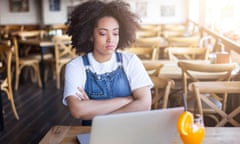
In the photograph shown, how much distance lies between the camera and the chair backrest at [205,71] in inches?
130

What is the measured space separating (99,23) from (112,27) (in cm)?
8

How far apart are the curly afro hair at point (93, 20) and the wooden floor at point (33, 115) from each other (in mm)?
1920

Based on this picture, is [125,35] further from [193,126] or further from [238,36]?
[238,36]

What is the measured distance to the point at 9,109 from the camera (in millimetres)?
4914

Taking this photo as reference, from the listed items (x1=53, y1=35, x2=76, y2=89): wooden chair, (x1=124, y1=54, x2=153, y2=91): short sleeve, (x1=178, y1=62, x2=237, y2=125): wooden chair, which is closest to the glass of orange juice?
(x1=124, y1=54, x2=153, y2=91): short sleeve

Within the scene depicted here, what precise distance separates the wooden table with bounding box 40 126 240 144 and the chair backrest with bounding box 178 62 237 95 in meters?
1.51

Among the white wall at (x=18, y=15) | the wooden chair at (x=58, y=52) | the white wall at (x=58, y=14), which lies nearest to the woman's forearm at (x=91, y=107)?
the wooden chair at (x=58, y=52)

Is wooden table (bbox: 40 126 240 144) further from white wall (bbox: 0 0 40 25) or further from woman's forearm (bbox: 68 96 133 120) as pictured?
white wall (bbox: 0 0 40 25)

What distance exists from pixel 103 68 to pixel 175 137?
0.62 metres

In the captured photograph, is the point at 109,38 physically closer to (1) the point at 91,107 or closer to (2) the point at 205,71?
(1) the point at 91,107

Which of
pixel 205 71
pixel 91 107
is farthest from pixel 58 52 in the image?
pixel 91 107

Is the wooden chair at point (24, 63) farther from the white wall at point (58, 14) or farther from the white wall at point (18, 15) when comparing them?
the white wall at point (18, 15)

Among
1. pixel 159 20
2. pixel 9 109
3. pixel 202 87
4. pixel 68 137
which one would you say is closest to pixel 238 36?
pixel 202 87

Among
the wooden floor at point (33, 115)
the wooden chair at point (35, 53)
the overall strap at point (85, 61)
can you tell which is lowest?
the wooden floor at point (33, 115)
